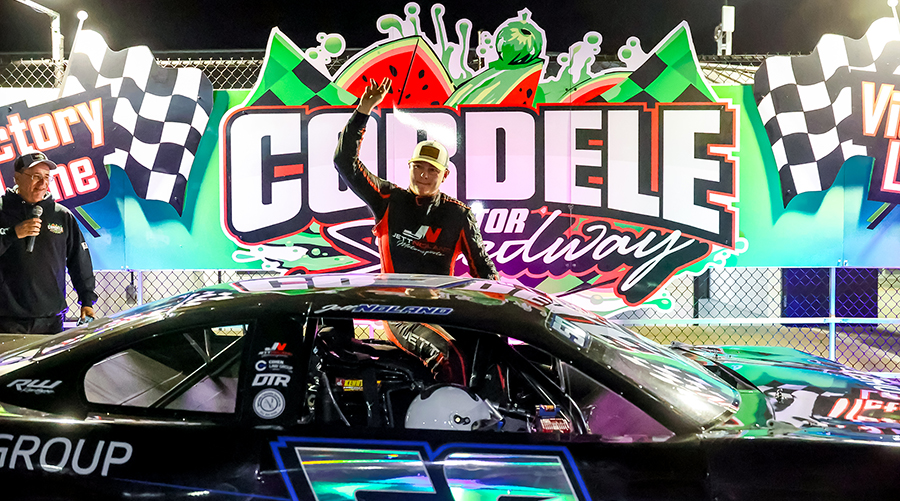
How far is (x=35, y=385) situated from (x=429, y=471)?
4.34 feet

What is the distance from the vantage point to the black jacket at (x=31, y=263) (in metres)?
3.87

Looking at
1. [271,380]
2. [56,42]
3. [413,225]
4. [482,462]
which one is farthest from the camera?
[56,42]

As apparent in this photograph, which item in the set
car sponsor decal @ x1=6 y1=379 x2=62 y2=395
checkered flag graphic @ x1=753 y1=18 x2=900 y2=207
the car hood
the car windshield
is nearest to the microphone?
car sponsor decal @ x1=6 y1=379 x2=62 y2=395

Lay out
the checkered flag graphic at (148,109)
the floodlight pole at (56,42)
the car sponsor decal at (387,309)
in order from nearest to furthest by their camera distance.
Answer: the car sponsor decal at (387,309) < the checkered flag graphic at (148,109) < the floodlight pole at (56,42)

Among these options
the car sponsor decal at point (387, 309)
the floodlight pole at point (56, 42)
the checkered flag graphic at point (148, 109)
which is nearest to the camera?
the car sponsor decal at point (387, 309)

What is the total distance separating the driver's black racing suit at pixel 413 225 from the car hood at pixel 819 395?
4.97 ft

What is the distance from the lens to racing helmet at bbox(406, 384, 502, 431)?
6.41 feet

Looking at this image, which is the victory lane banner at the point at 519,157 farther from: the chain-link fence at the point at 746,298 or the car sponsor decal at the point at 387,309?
the car sponsor decal at the point at 387,309

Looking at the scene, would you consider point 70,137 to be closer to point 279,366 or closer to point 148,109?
point 148,109

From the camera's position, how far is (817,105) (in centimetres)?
459

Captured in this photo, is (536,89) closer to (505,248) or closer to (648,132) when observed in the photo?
(648,132)

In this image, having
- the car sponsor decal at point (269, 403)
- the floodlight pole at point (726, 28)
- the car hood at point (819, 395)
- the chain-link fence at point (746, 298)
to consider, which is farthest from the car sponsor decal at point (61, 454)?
the floodlight pole at point (726, 28)

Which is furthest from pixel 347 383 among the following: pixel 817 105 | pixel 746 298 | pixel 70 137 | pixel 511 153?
pixel 746 298

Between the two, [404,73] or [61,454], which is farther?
[404,73]
